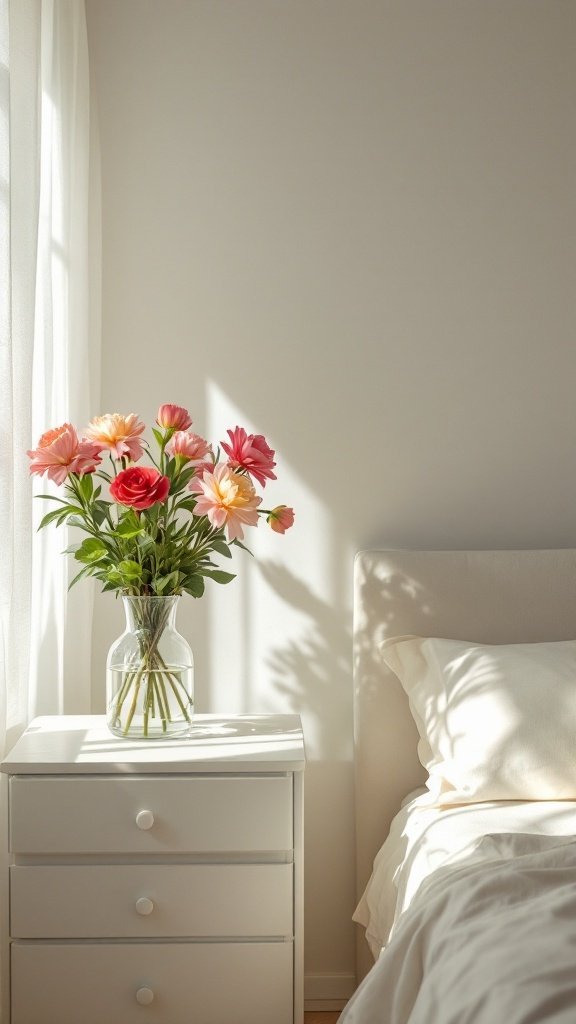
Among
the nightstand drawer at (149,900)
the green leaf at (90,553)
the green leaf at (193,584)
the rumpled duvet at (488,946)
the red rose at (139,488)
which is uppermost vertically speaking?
the red rose at (139,488)

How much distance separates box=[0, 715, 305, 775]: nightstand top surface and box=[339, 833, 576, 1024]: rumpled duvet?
439 mm

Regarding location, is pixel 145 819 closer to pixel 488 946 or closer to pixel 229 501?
pixel 229 501

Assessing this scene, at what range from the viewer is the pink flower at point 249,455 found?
2.05 meters

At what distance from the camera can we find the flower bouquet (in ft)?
6.59

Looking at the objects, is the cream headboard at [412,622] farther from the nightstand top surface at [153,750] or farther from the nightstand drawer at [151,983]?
the nightstand drawer at [151,983]

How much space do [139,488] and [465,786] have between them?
36.9 inches

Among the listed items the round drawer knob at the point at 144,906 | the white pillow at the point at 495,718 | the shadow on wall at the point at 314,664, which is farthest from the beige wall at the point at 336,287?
the round drawer knob at the point at 144,906

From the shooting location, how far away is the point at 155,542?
6.75 ft

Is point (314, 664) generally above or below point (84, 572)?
below

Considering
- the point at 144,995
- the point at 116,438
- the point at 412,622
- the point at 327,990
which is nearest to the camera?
the point at 144,995

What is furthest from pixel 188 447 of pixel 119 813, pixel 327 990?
pixel 327 990

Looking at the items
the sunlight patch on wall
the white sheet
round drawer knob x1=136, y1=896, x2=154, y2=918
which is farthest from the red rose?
the white sheet

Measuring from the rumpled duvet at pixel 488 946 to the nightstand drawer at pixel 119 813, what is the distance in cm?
45

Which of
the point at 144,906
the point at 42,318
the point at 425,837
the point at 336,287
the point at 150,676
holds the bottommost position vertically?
the point at 144,906
